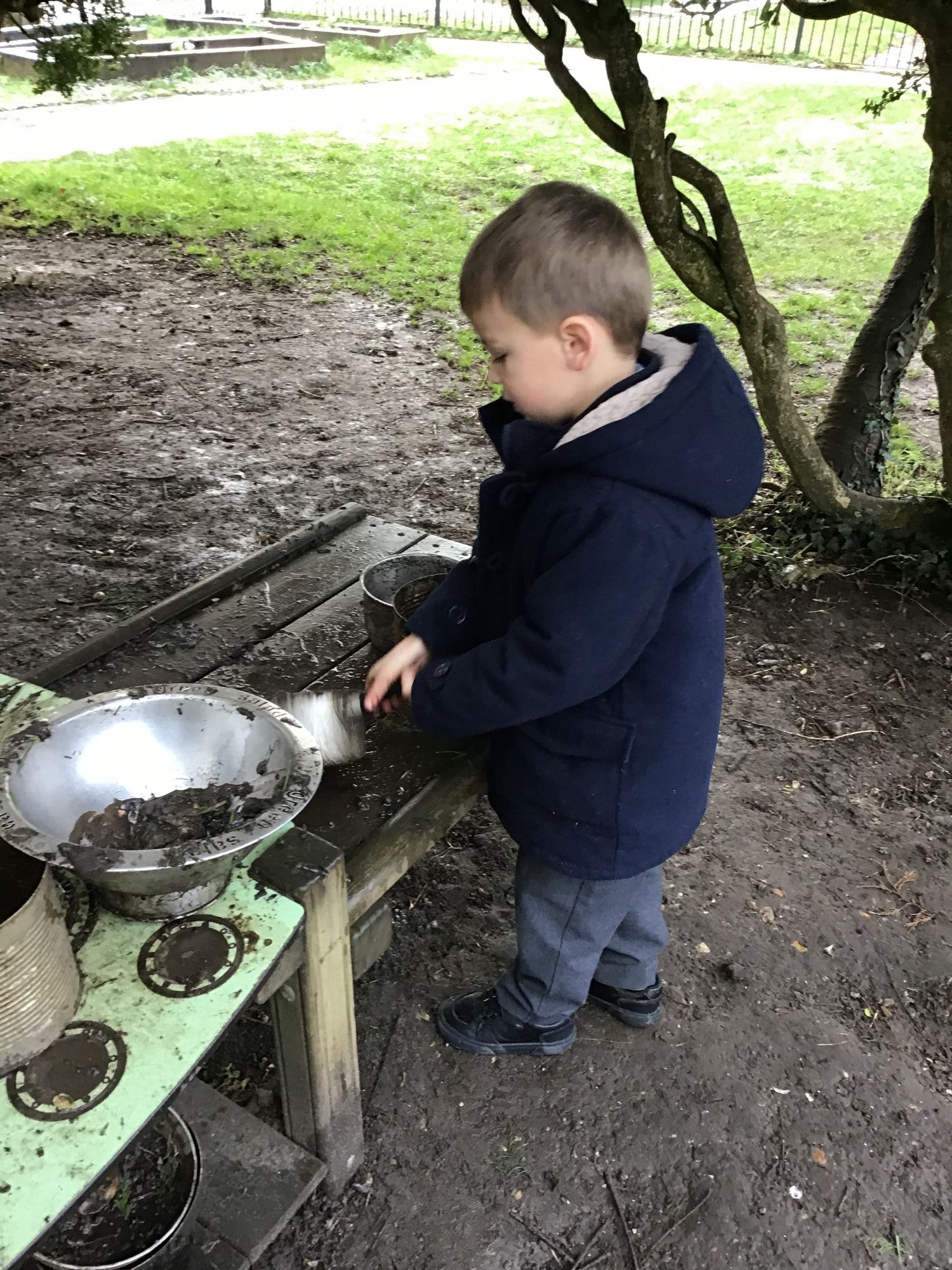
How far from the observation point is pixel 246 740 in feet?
5.19

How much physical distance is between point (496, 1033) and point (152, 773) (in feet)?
3.51

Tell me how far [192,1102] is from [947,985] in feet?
5.84

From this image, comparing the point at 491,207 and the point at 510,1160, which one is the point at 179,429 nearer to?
the point at 510,1160

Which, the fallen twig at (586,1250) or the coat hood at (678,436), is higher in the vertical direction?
the coat hood at (678,436)

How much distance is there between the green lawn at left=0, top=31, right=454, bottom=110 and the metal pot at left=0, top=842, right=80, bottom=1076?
12.4m

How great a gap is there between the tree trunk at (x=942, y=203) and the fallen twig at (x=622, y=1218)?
291 centimetres

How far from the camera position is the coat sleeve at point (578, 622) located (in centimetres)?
150

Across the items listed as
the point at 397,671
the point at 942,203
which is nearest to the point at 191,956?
the point at 397,671

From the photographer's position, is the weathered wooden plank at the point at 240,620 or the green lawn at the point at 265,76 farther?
the green lawn at the point at 265,76

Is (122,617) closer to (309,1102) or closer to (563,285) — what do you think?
(309,1102)

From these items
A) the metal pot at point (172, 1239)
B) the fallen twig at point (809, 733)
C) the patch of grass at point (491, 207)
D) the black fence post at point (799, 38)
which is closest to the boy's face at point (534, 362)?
the metal pot at point (172, 1239)

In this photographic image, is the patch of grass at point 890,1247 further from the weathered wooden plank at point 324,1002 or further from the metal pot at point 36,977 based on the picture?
the metal pot at point 36,977

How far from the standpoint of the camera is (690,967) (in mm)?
2488

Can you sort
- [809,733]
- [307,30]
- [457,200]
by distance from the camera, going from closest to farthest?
1. [809,733]
2. [457,200]
3. [307,30]
